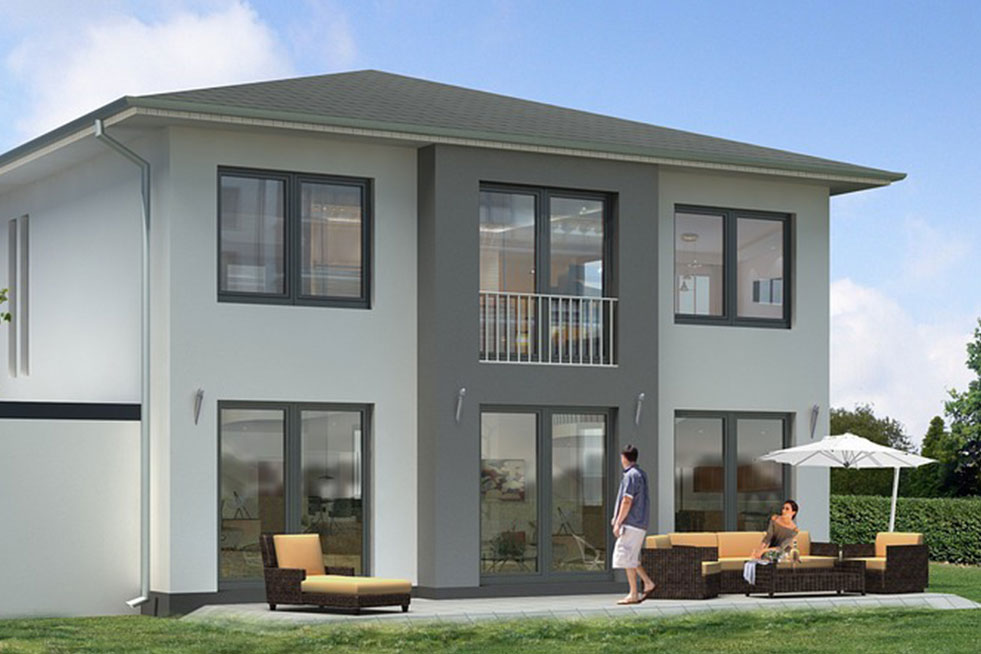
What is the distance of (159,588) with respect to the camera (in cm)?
1816

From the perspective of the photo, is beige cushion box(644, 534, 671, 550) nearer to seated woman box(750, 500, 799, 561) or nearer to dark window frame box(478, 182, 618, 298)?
seated woman box(750, 500, 799, 561)

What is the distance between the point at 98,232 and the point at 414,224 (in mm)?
4015

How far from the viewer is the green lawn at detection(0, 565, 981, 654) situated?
1536cm

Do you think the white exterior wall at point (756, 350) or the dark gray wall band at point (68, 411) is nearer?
the dark gray wall band at point (68, 411)

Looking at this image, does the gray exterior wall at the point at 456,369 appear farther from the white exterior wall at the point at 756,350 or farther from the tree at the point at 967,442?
the tree at the point at 967,442

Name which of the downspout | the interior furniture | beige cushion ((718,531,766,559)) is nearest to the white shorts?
the interior furniture

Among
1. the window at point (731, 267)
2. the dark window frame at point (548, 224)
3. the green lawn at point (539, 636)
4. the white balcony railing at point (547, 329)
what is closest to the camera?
the green lawn at point (539, 636)

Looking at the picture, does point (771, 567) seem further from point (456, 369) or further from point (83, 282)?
point (83, 282)

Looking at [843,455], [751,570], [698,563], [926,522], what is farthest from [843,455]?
[926,522]

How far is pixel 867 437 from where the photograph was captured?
55.5m

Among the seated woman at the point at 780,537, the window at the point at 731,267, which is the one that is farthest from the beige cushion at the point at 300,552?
the window at the point at 731,267

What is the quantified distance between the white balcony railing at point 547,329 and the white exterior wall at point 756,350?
1.03 m

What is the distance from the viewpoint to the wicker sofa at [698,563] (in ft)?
61.1

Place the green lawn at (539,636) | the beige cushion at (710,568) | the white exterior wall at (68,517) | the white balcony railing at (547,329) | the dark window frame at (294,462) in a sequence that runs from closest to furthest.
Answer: the green lawn at (539,636)
the white exterior wall at (68,517)
the dark window frame at (294,462)
the beige cushion at (710,568)
the white balcony railing at (547,329)
